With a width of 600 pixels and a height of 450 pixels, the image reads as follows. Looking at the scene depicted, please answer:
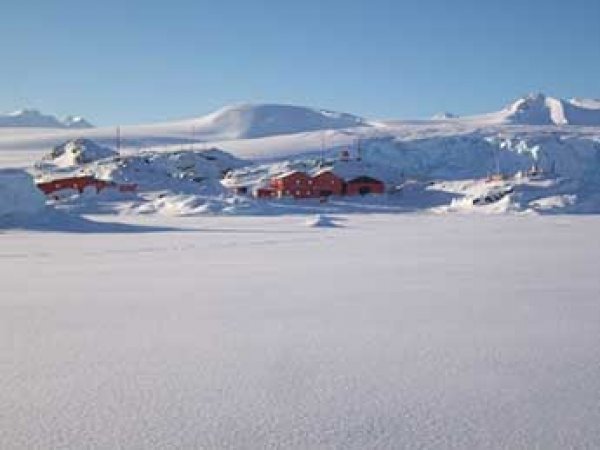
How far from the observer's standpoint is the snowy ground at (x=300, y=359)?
10.0ft

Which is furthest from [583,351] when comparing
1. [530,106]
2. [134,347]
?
[530,106]

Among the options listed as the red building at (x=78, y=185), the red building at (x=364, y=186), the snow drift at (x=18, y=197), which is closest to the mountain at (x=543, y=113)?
the red building at (x=364, y=186)

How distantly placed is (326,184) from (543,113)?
344 ft

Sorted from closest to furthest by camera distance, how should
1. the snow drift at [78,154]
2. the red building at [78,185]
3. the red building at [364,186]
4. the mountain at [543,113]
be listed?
the red building at [78,185] → the red building at [364,186] → the snow drift at [78,154] → the mountain at [543,113]

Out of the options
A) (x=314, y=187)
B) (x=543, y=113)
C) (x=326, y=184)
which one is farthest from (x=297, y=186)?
(x=543, y=113)

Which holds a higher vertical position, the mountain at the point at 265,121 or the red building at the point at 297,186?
the mountain at the point at 265,121

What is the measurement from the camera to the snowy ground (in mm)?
3059

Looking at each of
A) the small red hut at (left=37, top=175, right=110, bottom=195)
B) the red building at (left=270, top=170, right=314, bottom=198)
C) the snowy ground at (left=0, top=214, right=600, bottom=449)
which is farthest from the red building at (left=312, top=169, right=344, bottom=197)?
the snowy ground at (left=0, top=214, right=600, bottom=449)

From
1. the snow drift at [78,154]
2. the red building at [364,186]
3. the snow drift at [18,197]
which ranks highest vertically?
the snow drift at [78,154]

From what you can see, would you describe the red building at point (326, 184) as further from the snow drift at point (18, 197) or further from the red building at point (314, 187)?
the snow drift at point (18, 197)

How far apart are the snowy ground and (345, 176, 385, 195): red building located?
133ft

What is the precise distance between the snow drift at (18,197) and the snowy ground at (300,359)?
13.2m

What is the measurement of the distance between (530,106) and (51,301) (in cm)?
14637

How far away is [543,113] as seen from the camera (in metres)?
143
